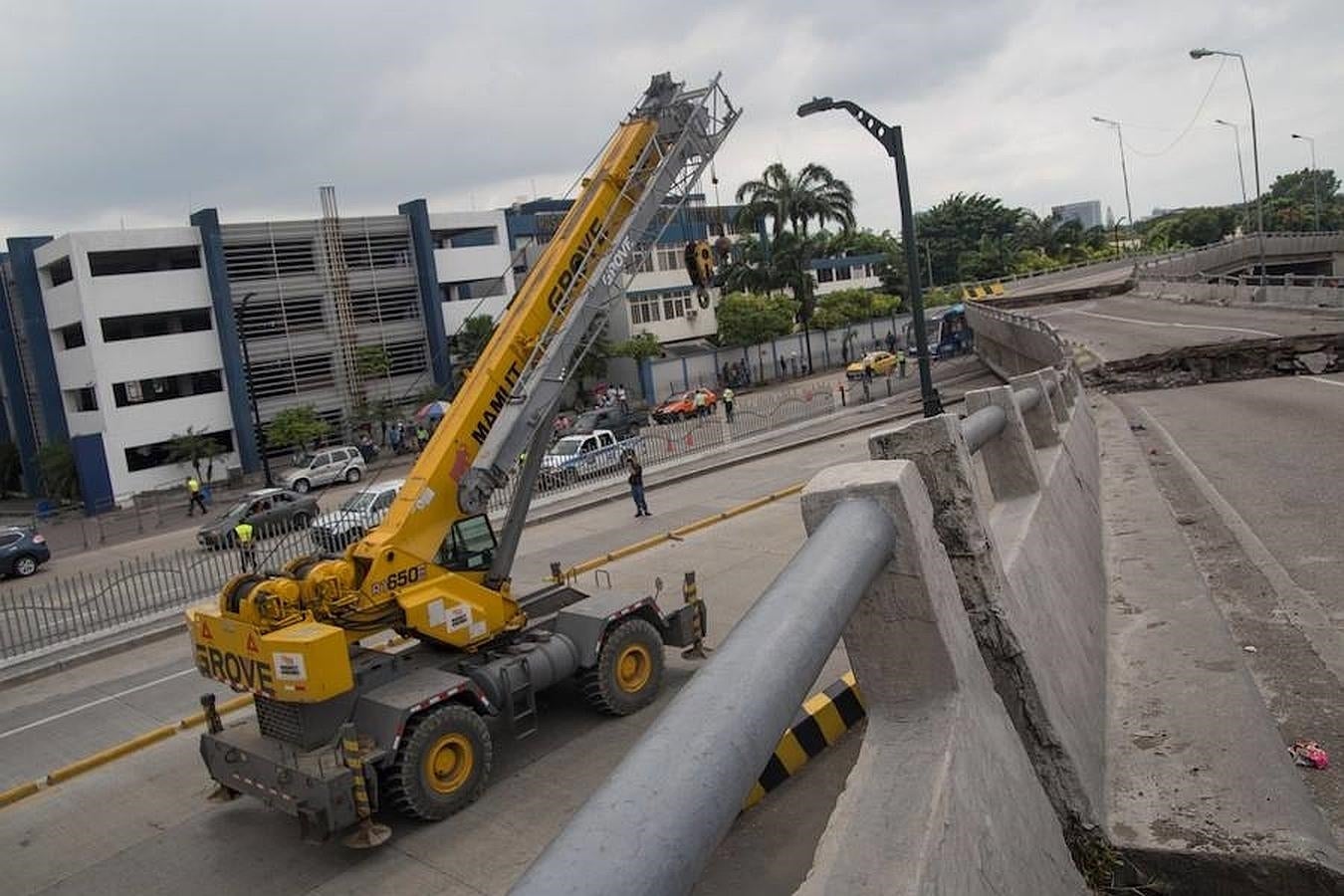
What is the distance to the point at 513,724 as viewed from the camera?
8.97 metres

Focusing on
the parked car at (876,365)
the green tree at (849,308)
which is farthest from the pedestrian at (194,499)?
the green tree at (849,308)

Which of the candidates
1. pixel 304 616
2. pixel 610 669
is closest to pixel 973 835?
pixel 304 616

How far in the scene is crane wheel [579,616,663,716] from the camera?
9.55 m

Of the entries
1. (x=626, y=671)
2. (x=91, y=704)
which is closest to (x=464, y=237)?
(x=91, y=704)

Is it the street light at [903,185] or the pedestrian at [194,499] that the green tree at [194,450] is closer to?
the pedestrian at [194,499]

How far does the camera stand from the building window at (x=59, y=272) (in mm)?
43719

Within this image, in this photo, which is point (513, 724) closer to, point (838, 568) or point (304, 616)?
point (304, 616)

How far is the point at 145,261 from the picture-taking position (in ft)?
148

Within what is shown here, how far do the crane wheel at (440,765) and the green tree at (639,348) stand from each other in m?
46.6

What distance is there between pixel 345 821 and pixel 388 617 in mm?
1870

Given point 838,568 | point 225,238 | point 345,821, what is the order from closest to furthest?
point 838,568 < point 345,821 < point 225,238

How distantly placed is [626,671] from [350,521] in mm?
12725

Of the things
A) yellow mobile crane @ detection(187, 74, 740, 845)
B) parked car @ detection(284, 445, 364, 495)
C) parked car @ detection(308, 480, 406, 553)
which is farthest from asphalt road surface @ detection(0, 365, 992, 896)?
parked car @ detection(284, 445, 364, 495)

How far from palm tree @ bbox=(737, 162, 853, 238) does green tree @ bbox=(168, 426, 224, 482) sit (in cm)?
3281
